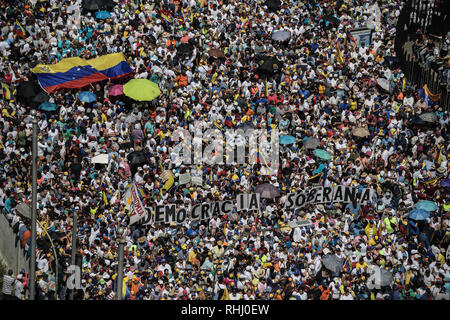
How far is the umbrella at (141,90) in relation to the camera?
30125 mm

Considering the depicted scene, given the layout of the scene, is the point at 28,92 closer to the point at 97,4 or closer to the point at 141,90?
the point at 141,90

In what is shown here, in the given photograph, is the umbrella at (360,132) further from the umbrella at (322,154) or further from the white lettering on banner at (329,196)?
the white lettering on banner at (329,196)

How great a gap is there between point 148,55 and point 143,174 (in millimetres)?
6541

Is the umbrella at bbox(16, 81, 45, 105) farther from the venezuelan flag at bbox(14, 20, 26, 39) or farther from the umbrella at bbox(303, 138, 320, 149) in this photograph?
the umbrella at bbox(303, 138, 320, 149)

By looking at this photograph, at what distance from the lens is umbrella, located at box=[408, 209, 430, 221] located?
25.6 meters

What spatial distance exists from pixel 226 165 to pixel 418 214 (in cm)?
668

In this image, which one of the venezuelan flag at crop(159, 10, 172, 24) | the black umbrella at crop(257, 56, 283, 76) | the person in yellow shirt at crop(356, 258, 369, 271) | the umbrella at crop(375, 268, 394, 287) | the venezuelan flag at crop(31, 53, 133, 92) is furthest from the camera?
the venezuelan flag at crop(159, 10, 172, 24)

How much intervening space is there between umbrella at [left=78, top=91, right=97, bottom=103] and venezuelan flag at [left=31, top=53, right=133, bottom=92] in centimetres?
40

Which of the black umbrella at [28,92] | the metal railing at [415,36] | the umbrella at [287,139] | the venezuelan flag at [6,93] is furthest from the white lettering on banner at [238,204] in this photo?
the venezuelan flag at [6,93]

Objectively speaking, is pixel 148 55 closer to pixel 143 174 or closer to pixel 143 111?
pixel 143 111

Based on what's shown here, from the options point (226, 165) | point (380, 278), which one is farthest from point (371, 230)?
point (226, 165)

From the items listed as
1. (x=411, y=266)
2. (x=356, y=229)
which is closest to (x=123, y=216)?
(x=356, y=229)

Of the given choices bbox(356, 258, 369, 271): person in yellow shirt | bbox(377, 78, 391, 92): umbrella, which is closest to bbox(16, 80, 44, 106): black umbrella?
bbox(377, 78, 391, 92): umbrella

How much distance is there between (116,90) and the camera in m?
30.7
